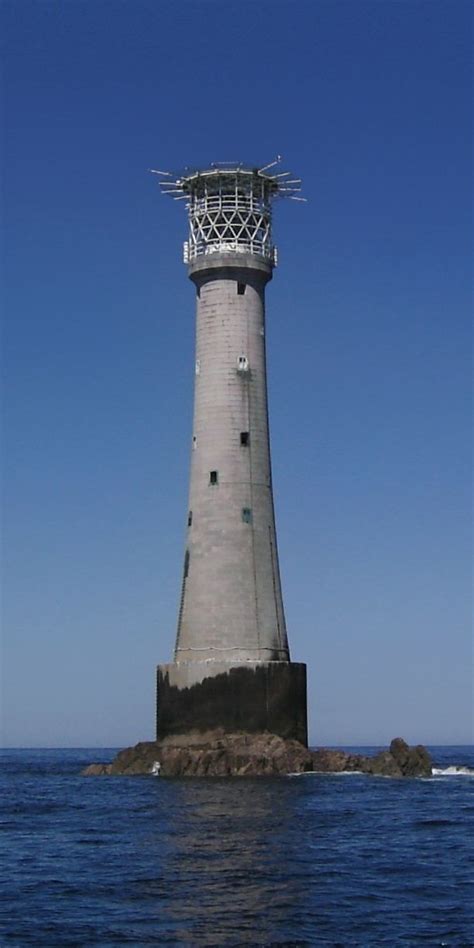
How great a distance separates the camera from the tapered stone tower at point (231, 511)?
197ft

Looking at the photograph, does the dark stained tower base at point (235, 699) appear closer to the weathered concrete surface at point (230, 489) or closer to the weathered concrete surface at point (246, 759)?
the weathered concrete surface at point (246, 759)

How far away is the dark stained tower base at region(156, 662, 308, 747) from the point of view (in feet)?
194

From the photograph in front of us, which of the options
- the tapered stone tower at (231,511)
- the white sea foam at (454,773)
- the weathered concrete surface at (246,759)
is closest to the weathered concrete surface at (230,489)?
the tapered stone tower at (231,511)

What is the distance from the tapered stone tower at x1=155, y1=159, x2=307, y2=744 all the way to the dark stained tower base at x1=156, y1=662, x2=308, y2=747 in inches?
1.7

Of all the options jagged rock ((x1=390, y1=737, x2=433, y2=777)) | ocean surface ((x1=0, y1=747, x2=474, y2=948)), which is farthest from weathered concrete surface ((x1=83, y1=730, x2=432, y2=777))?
ocean surface ((x1=0, y1=747, x2=474, y2=948))

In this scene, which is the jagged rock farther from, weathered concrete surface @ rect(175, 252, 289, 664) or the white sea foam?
weathered concrete surface @ rect(175, 252, 289, 664)

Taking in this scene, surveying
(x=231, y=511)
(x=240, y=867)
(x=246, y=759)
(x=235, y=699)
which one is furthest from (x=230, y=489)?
(x=240, y=867)

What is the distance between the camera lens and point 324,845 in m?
35.5

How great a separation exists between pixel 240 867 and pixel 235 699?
28577mm

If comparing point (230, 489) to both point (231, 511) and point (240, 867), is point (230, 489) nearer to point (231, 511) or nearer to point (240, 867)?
point (231, 511)

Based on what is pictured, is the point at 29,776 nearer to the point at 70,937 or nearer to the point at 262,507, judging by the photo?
the point at 262,507

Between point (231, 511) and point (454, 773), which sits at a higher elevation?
point (231, 511)

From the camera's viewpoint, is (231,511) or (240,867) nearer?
(240,867)

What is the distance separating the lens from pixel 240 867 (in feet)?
101
